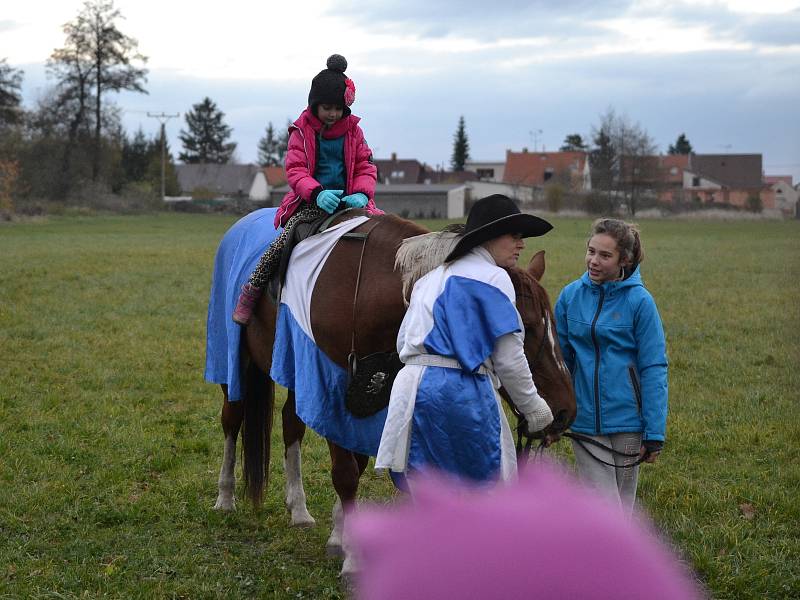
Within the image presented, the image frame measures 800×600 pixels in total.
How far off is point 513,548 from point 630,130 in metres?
69.0

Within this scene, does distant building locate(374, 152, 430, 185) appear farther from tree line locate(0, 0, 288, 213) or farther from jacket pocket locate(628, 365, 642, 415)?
jacket pocket locate(628, 365, 642, 415)

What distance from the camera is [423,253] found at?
12.0 feet

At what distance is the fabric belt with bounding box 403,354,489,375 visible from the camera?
3.18 meters

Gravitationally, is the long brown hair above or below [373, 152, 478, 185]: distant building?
below

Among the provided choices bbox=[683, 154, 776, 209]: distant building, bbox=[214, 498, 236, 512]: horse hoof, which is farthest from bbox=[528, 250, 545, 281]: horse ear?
bbox=[683, 154, 776, 209]: distant building

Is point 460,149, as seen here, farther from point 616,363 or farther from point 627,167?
point 616,363

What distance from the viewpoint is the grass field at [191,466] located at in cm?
446

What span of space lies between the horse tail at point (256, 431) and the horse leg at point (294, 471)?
0.60 feet

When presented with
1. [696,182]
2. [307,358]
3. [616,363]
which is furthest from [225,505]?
[696,182]

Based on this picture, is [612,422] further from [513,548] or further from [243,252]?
[243,252]

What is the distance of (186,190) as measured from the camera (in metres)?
94.1

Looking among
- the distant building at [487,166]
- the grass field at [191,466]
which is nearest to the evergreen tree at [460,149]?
the distant building at [487,166]

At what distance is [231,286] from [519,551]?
3619 millimetres

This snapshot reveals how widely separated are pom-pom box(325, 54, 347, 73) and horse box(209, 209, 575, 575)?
2.94ft
